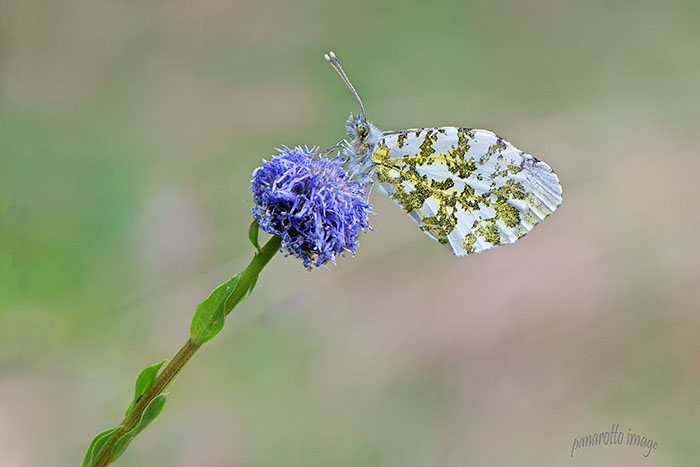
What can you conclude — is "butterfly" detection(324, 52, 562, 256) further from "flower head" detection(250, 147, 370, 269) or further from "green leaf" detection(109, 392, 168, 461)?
"green leaf" detection(109, 392, 168, 461)

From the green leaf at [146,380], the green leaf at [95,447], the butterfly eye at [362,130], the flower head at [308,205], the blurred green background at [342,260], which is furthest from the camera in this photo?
the blurred green background at [342,260]

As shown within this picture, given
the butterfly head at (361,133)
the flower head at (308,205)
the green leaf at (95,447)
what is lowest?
the green leaf at (95,447)

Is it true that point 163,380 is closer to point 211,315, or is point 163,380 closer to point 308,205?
point 211,315

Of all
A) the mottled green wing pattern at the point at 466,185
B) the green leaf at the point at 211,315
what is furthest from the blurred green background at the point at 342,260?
the green leaf at the point at 211,315

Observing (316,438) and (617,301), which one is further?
(617,301)

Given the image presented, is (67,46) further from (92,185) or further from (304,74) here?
(304,74)

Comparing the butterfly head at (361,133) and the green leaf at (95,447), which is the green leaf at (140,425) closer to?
the green leaf at (95,447)

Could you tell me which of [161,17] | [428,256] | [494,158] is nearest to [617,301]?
[428,256]
